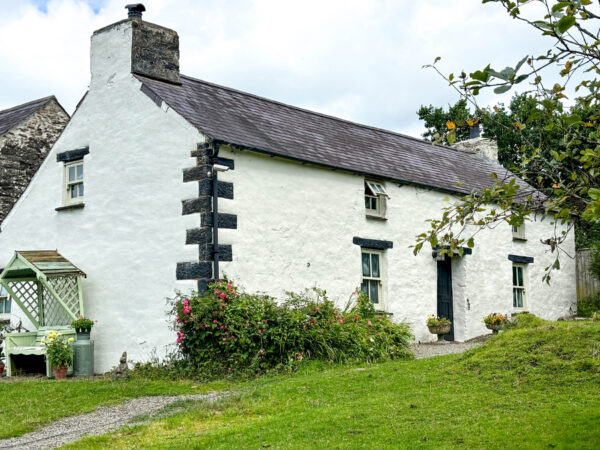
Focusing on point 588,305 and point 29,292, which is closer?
point 29,292

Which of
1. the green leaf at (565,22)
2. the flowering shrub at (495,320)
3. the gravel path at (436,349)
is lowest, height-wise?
the gravel path at (436,349)

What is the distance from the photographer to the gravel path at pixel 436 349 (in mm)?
13531

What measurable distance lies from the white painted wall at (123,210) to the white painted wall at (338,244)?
1.09 meters

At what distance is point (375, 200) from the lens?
1648cm

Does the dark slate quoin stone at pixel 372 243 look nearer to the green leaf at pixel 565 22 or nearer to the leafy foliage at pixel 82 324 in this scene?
the leafy foliage at pixel 82 324

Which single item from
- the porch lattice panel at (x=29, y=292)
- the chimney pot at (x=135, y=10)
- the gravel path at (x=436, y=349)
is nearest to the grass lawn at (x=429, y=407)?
the gravel path at (x=436, y=349)

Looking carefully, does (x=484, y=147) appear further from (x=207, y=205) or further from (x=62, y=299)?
(x=62, y=299)

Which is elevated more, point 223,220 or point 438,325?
point 223,220

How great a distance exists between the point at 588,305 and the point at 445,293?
5.70m

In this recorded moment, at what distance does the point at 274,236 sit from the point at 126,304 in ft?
10.2

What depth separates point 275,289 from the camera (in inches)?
535

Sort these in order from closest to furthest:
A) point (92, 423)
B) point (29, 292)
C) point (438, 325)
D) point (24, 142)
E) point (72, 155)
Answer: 1. point (92, 423)
2. point (72, 155)
3. point (29, 292)
4. point (438, 325)
5. point (24, 142)

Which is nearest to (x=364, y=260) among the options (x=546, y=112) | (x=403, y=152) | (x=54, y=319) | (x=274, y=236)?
(x=274, y=236)

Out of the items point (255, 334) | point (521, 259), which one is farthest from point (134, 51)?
point (521, 259)
